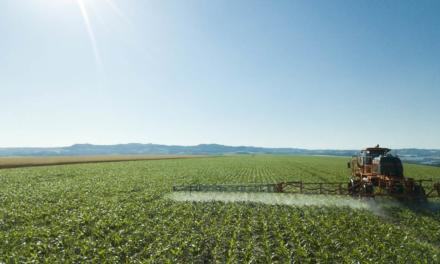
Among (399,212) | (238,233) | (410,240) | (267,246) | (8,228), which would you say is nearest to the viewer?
(267,246)

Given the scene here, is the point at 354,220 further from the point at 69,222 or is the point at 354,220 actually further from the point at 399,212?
the point at 69,222

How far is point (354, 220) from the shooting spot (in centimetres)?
1734

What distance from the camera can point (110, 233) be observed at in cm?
1498

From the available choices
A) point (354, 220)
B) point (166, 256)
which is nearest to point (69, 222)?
point (166, 256)

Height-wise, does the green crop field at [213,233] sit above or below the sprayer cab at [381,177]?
below

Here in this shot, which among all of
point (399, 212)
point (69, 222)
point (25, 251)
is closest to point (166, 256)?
point (25, 251)

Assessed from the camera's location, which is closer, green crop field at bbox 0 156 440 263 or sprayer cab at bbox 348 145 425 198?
green crop field at bbox 0 156 440 263

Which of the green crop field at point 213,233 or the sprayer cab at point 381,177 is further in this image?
the sprayer cab at point 381,177

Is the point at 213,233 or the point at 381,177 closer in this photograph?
the point at 213,233

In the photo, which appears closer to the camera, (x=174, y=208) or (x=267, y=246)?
(x=267, y=246)

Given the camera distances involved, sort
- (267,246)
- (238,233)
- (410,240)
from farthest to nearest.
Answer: (238,233), (410,240), (267,246)

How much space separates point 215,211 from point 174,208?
2952 mm

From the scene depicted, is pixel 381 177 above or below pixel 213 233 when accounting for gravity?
above

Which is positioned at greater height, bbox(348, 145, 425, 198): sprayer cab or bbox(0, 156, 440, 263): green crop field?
bbox(348, 145, 425, 198): sprayer cab
